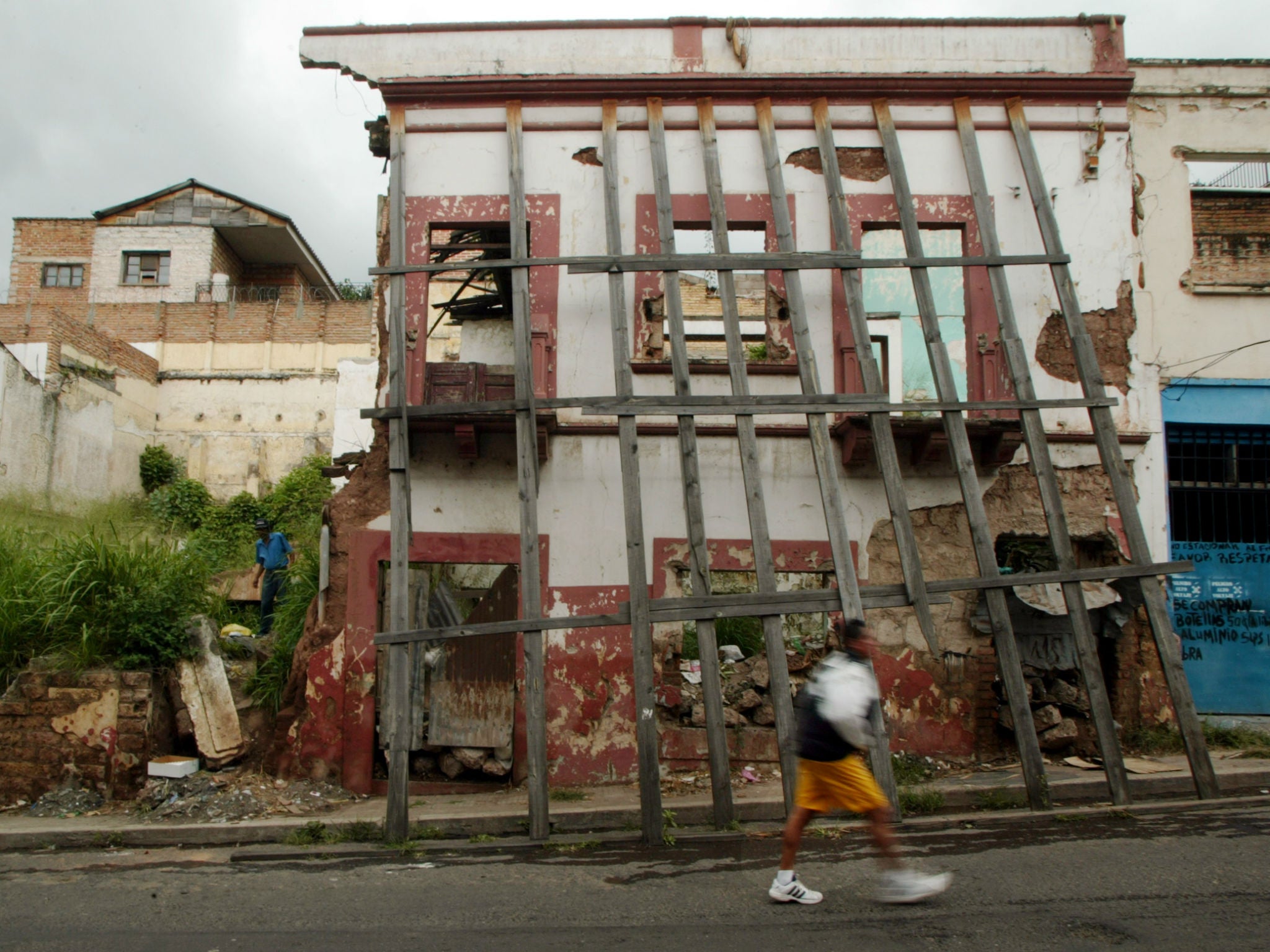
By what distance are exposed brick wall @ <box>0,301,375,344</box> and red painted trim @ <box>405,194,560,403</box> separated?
707 inches

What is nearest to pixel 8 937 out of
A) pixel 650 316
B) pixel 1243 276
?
pixel 650 316

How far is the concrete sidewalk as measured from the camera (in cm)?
680

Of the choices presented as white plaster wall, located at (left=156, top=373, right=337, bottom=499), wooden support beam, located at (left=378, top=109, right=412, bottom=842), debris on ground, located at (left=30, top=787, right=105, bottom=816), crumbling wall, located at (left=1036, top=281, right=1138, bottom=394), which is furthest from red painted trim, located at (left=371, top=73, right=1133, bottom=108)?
white plaster wall, located at (left=156, top=373, right=337, bottom=499)

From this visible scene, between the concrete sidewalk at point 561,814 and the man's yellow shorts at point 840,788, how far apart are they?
2.51 m

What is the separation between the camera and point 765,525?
271 inches

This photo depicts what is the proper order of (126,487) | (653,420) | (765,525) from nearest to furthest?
(765,525)
(653,420)
(126,487)

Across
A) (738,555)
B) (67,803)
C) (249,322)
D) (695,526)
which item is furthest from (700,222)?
(249,322)

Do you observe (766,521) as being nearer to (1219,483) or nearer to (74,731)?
(1219,483)

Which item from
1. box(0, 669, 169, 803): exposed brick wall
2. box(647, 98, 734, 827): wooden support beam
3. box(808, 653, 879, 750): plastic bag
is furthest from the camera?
box(0, 669, 169, 803): exposed brick wall

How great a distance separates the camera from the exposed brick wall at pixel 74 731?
24.7 feet

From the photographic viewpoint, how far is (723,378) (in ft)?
28.3

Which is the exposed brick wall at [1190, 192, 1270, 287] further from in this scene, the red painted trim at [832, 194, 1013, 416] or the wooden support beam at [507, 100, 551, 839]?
the wooden support beam at [507, 100, 551, 839]

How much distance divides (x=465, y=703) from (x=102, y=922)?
3809 mm

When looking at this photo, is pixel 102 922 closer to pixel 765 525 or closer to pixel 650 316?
pixel 765 525
